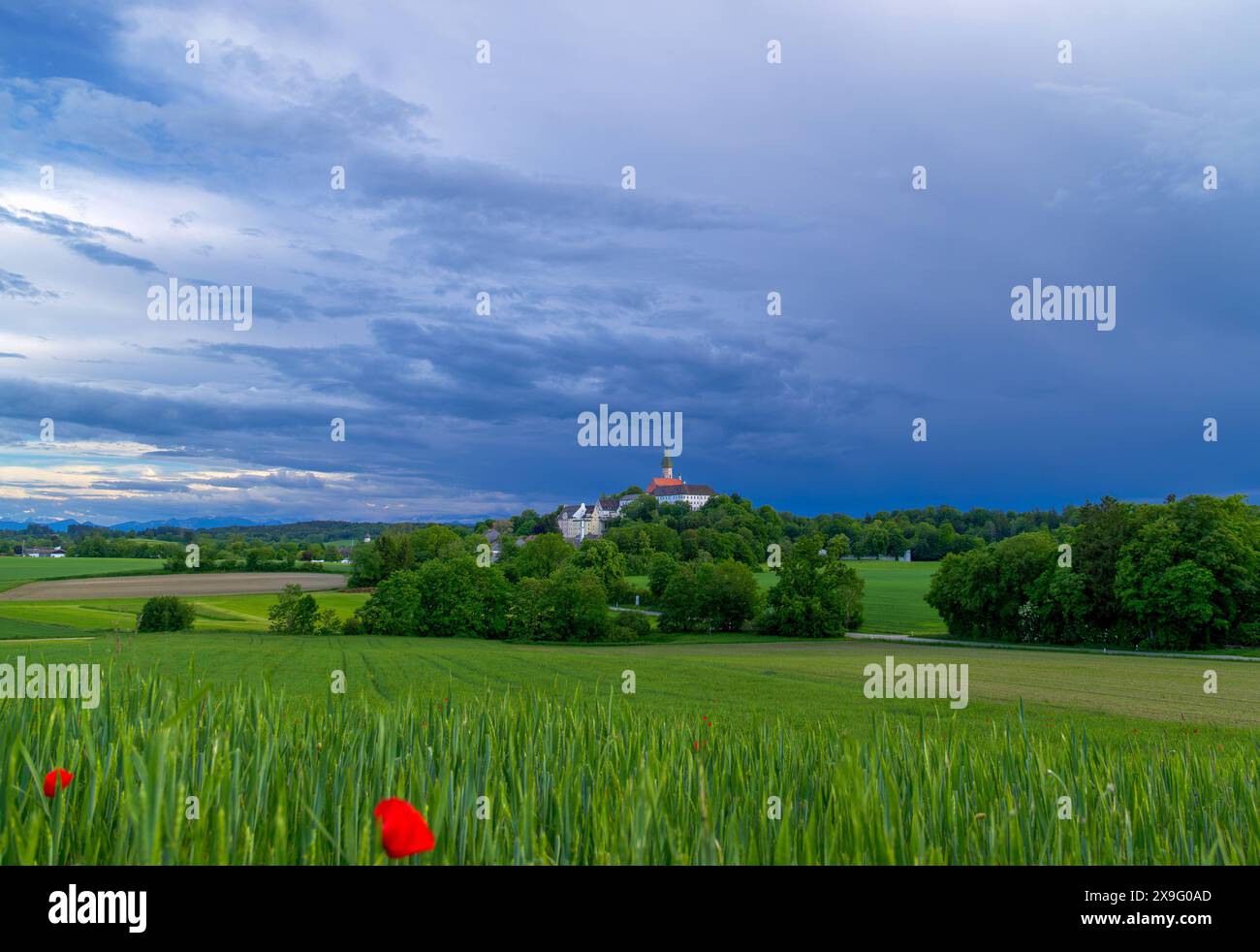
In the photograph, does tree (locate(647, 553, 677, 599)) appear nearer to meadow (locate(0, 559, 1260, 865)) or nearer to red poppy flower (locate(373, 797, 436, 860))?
meadow (locate(0, 559, 1260, 865))

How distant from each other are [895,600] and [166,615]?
8569 centimetres

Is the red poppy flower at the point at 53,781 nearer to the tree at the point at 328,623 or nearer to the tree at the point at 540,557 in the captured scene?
the tree at the point at 328,623

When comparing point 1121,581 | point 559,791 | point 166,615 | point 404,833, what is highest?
point 404,833

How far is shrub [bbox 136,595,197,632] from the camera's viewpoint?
3012 inches

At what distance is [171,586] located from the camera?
281ft

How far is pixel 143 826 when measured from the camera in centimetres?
211

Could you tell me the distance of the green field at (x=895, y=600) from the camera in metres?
94.9

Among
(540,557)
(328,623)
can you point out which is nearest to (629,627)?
(540,557)

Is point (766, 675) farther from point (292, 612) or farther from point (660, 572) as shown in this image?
point (660, 572)

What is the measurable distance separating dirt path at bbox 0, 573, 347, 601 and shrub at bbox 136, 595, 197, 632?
95.2 inches

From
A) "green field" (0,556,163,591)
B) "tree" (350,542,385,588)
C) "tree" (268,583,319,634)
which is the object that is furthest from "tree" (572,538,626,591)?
"green field" (0,556,163,591)
